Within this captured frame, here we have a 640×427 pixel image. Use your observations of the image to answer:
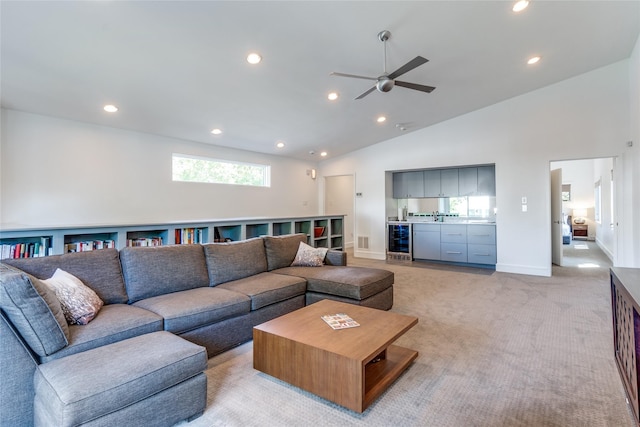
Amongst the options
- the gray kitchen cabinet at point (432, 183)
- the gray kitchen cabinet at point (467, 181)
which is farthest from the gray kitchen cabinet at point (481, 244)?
the gray kitchen cabinet at point (432, 183)

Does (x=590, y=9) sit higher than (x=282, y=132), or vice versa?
(x=590, y=9)

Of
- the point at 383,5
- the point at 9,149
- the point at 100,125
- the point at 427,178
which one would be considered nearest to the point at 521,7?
the point at 383,5

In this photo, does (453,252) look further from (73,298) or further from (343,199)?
(73,298)

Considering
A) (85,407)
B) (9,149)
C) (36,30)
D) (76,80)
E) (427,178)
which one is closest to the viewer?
(85,407)

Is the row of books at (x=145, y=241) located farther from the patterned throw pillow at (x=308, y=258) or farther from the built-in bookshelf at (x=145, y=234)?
the patterned throw pillow at (x=308, y=258)

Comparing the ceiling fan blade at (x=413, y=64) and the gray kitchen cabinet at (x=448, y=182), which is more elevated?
the ceiling fan blade at (x=413, y=64)

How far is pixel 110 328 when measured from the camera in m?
1.96

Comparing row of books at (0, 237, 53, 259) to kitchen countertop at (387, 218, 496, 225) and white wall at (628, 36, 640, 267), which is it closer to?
kitchen countertop at (387, 218, 496, 225)

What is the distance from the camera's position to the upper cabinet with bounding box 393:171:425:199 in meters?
7.10

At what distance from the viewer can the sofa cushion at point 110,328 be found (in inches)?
70.5

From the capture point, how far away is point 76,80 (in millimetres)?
3260

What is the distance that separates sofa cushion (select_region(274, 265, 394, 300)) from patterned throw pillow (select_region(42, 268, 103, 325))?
73.7 inches

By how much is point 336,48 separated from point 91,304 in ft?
10.4

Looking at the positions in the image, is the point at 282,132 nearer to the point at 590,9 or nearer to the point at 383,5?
the point at 383,5
